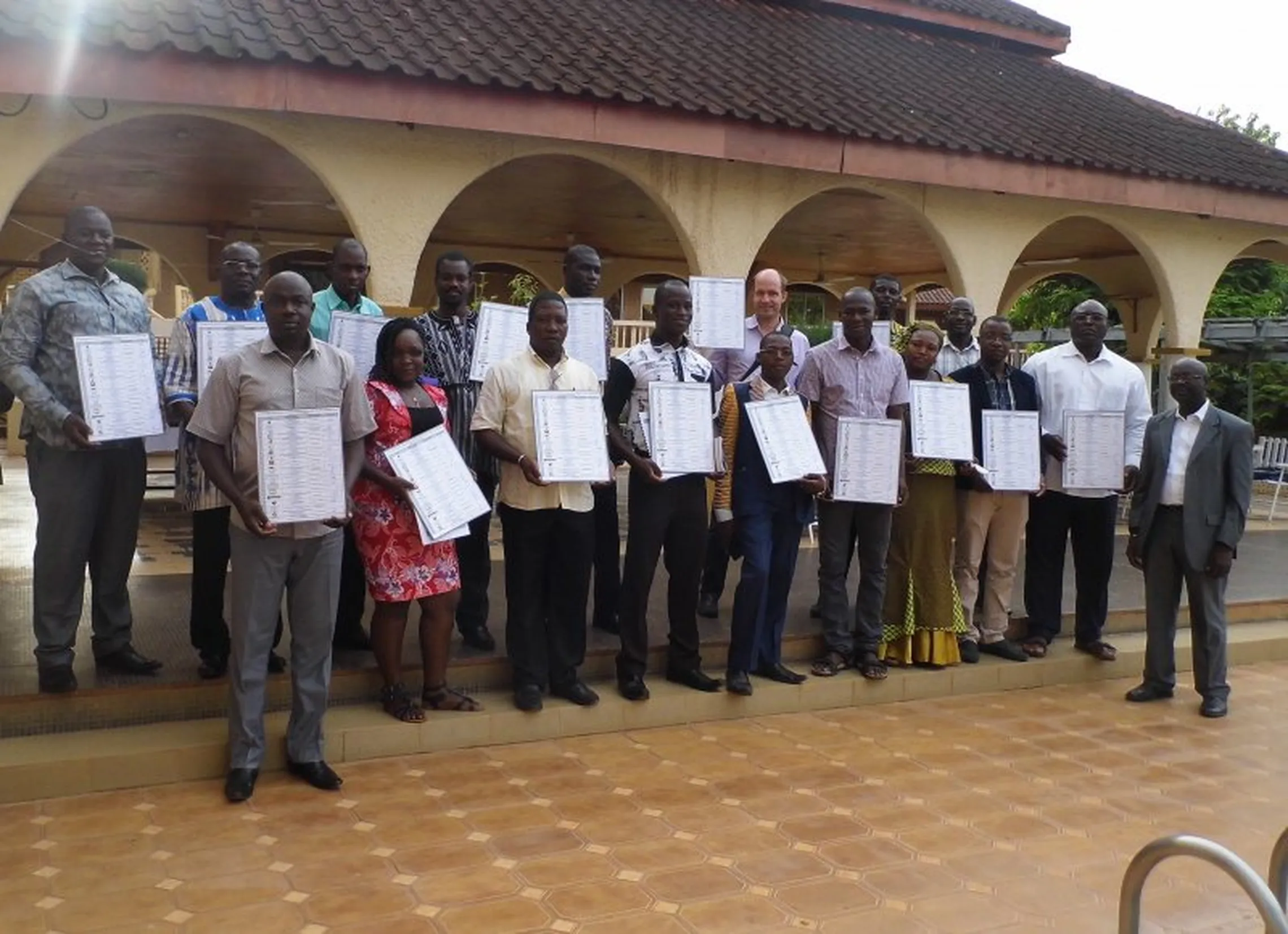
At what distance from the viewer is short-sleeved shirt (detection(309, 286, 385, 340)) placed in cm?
517

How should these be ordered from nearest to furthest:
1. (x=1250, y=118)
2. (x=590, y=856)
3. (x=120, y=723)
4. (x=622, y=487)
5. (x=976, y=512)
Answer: (x=590, y=856) → (x=120, y=723) → (x=976, y=512) → (x=622, y=487) → (x=1250, y=118)

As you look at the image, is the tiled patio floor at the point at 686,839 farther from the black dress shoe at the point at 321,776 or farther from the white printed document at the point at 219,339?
the white printed document at the point at 219,339

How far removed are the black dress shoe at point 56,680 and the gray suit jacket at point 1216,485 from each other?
543cm

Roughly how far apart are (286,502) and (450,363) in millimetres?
1344

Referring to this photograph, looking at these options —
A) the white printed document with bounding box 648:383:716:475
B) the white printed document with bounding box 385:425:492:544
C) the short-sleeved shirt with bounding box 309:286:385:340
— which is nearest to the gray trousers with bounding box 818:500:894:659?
the white printed document with bounding box 648:383:716:475

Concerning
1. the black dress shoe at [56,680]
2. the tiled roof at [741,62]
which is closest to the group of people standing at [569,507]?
the black dress shoe at [56,680]

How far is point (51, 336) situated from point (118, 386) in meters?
0.39

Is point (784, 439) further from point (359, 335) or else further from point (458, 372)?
point (359, 335)

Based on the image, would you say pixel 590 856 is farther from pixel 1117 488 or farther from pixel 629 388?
pixel 1117 488

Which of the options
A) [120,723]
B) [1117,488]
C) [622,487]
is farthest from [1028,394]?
[622,487]

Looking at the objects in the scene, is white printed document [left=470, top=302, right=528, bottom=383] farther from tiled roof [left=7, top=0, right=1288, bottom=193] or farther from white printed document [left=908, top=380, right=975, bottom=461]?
tiled roof [left=7, top=0, right=1288, bottom=193]

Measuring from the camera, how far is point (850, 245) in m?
15.0

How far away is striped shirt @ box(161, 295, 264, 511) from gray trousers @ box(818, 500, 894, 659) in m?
3.01

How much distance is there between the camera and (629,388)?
5410 mm
